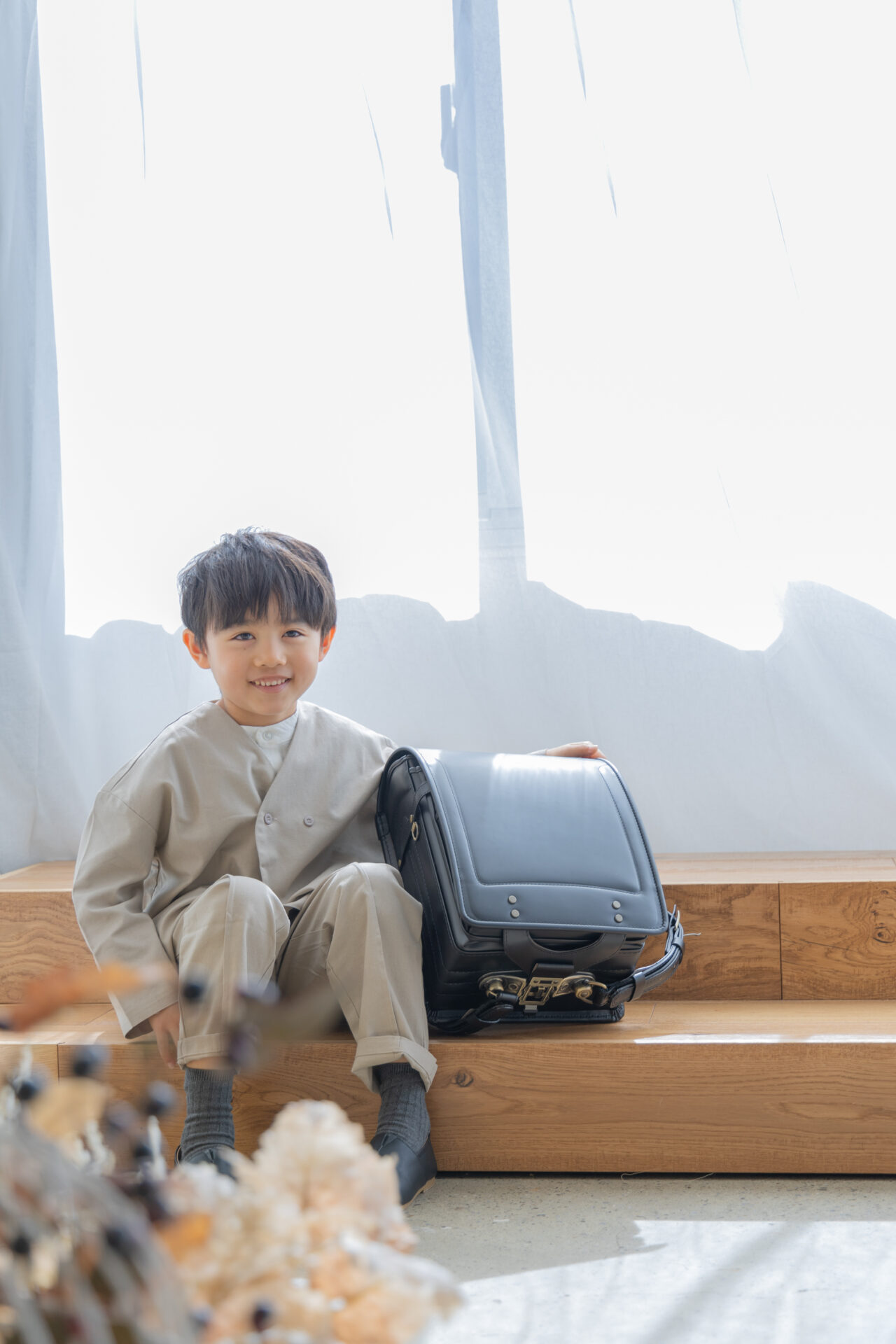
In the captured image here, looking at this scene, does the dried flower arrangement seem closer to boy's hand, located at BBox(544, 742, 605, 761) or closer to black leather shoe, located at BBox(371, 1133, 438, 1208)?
black leather shoe, located at BBox(371, 1133, 438, 1208)

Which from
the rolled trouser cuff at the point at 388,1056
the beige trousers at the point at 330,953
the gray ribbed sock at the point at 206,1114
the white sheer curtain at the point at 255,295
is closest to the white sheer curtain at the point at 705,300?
the white sheer curtain at the point at 255,295

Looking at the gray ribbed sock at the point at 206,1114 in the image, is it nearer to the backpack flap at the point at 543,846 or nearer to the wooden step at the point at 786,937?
the backpack flap at the point at 543,846

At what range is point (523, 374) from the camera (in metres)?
1.68

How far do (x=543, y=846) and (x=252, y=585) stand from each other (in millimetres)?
446

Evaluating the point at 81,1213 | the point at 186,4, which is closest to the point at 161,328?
the point at 186,4

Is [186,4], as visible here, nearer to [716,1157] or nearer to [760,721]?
[760,721]

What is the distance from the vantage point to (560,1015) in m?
1.25

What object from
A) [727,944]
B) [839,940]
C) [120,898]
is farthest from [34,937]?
[839,940]

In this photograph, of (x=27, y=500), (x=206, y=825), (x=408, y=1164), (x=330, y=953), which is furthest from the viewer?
(x=27, y=500)

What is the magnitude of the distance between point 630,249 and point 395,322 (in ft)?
1.15

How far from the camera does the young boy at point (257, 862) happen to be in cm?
113

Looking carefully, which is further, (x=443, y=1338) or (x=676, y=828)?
(x=676, y=828)

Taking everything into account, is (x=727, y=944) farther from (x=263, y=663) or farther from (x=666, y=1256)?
(x=263, y=663)

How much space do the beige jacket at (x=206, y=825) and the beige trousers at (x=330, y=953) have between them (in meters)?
0.06
